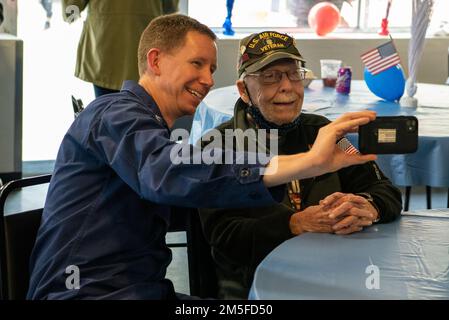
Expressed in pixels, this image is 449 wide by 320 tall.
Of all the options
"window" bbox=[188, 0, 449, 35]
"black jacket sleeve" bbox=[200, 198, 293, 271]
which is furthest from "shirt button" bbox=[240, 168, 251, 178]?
"window" bbox=[188, 0, 449, 35]

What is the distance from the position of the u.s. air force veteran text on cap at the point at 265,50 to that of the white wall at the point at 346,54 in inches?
117

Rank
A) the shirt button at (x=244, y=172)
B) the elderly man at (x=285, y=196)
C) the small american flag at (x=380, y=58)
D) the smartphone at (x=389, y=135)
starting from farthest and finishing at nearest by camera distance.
Result: the small american flag at (x=380, y=58)
the elderly man at (x=285, y=196)
the smartphone at (x=389, y=135)
the shirt button at (x=244, y=172)

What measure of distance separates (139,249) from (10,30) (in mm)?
3646

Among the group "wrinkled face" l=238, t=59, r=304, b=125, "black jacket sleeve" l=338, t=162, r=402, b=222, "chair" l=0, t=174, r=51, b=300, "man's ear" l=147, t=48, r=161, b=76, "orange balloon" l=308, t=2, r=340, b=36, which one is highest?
"orange balloon" l=308, t=2, r=340, b=36

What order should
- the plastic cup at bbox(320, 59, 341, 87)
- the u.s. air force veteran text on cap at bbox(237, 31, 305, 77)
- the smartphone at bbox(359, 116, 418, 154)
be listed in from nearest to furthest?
the smartphone at bbox(359, 116, 418, 154) < the u.s. air force veteran text on cap at bbox(237, 31, 305, 77) < the plastic cup at bbox(320, 59, 341, 87)

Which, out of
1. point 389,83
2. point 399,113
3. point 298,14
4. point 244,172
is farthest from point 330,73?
point 244,172

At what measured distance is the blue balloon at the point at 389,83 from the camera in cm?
358

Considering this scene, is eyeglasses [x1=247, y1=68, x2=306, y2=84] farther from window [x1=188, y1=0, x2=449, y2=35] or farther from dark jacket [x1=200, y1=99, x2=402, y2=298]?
window [x1=188, y1=0, x2=449, y2=35]

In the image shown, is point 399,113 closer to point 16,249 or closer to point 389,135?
point 389,135

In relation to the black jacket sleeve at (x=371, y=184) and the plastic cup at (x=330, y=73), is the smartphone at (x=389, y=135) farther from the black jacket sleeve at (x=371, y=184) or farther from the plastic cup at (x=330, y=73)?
the plastic cup at (x=330, y=73)

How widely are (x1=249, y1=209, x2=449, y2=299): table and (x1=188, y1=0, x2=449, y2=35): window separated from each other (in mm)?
3927

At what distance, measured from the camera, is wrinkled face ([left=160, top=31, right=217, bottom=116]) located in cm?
174

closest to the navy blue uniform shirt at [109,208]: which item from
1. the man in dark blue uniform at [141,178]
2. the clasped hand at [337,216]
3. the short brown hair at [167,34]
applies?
the man in dark blue uniform at [141,178]

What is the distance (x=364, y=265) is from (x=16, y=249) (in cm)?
81
